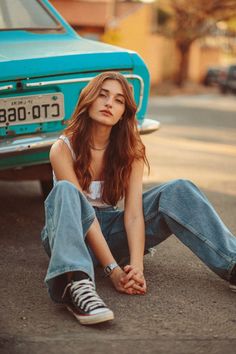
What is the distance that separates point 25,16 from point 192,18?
26616mm

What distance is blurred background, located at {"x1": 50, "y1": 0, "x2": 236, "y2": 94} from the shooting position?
73.9 feet

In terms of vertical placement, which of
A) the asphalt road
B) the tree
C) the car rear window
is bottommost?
the tree

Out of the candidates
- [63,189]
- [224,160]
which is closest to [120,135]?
[63,189]

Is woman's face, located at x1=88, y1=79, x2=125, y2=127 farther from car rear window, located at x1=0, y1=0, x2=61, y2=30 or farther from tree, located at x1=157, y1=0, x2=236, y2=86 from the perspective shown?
tree, located at x1=157, y1=0, x2=236, y2=86

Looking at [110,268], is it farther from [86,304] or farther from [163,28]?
[163,28]

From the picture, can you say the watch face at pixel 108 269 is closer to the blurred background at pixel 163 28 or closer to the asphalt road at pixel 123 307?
the asphalt road at pixel 123 307

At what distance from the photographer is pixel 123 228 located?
4047 millimetres

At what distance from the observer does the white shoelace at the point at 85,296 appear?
334cm

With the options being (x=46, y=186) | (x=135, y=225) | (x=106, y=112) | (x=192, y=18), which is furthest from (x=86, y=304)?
(x=192, y=18)

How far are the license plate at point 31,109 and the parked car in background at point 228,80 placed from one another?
24.5m

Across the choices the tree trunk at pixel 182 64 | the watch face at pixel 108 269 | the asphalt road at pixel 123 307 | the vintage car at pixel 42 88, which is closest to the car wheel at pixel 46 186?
the asphalt road at pixel 123 307

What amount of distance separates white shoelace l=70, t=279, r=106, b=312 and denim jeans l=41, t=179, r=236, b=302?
2.3 inches

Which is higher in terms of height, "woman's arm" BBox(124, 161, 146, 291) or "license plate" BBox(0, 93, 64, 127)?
"license plate" BBox(0, 93, 64, 127)

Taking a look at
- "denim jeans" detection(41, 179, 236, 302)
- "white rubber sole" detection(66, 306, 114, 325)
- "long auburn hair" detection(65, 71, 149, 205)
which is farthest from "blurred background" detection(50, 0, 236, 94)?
"white rubber sole" detection(66, 306, 114, 325)
